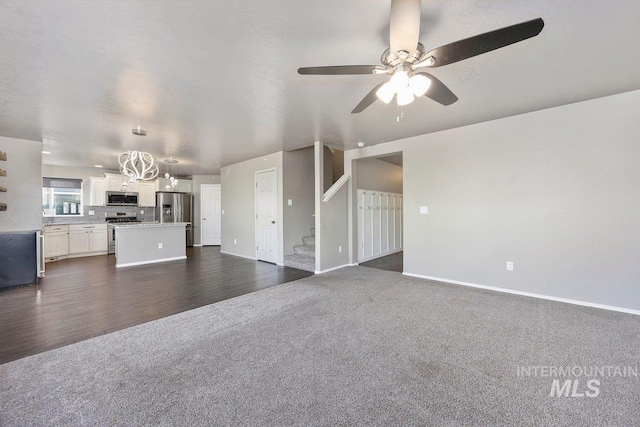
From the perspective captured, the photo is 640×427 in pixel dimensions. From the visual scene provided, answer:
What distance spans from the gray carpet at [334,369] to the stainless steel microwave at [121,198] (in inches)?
253

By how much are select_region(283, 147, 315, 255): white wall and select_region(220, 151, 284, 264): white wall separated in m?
0.15

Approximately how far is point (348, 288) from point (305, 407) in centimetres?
232

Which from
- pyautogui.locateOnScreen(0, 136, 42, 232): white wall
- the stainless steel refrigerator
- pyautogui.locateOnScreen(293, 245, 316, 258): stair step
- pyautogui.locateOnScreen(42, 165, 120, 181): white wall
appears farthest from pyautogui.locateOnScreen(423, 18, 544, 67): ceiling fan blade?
pyautogui.locateOnScreen(42, 165, 120, 181): white wall

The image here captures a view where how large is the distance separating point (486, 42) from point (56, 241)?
8779 mm

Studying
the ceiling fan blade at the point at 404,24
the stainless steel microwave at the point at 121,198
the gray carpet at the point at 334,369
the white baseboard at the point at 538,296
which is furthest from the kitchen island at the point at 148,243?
the ceiling fan blade at the point at 404,24

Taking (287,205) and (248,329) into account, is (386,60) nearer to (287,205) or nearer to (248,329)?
(248,329)

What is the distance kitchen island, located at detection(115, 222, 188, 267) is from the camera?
531 cm

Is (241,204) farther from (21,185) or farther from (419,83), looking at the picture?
(419,83)

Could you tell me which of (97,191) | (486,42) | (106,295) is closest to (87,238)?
(97,191)

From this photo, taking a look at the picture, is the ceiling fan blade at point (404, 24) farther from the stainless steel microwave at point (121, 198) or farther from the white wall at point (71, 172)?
the white wall at point (71, 172)

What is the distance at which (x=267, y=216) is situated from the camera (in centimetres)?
578

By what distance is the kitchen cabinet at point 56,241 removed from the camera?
591 cm

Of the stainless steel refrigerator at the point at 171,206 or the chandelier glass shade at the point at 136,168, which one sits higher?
the chandelier glass shade at the point at 136,168

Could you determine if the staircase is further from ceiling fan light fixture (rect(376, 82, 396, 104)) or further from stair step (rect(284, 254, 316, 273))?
ceiling fan light fixture (rect(376, 82, 396, 104))
